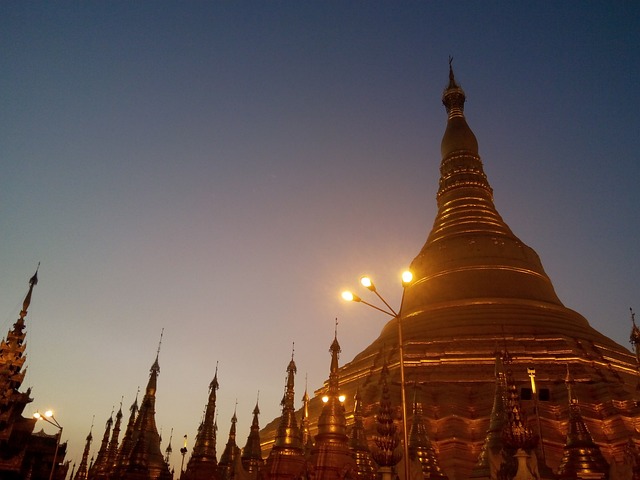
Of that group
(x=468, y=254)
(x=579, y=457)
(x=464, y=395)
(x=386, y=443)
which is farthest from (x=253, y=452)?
(x=468, y=254)

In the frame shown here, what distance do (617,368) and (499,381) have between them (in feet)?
47.6

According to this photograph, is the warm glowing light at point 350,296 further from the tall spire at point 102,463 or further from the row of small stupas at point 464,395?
the tall spire at point 102,463

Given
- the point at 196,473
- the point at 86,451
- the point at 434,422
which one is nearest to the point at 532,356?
the point at 434,422

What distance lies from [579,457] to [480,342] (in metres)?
12.4

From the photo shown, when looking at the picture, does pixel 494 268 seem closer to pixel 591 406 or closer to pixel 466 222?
pixel 466 222

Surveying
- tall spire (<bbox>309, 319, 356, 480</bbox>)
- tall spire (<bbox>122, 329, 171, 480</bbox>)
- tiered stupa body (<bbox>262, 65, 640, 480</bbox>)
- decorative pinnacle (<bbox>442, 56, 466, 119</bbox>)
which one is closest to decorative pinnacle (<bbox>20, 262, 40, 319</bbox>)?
tall spire (<bbox>122, 329, 171, 480</bbox>)

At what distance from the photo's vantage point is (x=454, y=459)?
875 inches

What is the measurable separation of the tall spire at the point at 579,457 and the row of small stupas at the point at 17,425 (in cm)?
2216

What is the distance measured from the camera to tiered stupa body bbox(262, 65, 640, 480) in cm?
2284

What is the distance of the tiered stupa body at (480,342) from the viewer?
899 inches

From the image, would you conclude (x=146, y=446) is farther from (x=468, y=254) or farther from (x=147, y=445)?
(x=468, y=254)

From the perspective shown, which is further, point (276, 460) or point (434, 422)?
point (434, 422)

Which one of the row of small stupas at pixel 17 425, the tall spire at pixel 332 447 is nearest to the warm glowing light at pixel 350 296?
the tall spire at pixel 332 447

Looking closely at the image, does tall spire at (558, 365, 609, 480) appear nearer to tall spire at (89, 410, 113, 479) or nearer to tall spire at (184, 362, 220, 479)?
tall spire at (184, 362, 220, 479)
